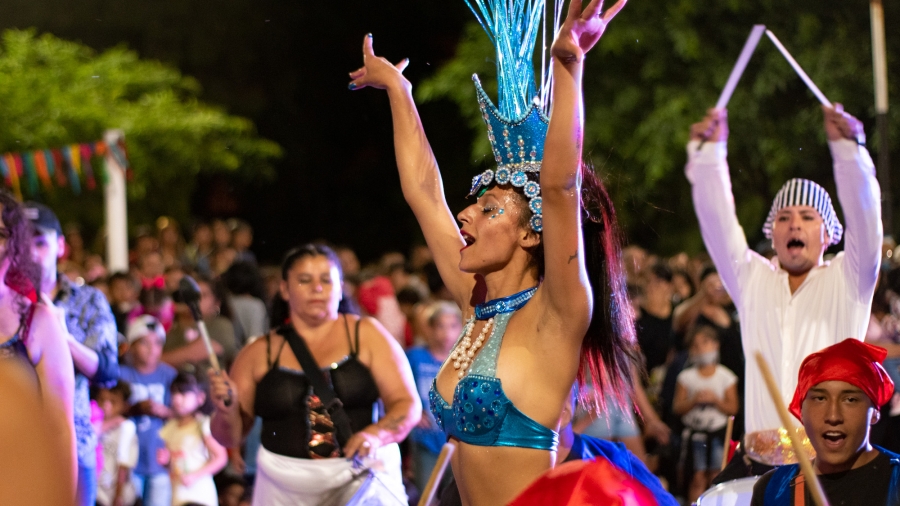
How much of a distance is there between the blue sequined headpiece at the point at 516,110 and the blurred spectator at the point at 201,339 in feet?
14.2

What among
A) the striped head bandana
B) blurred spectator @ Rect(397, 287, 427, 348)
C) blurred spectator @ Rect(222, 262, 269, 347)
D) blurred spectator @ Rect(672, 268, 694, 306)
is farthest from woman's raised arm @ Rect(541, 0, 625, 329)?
blurred spectator @ Rect(672, 268, 694, 306)

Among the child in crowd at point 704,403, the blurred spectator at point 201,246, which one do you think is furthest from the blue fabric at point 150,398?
the blurred spectator at point 201,246

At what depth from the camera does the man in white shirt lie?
4098mm

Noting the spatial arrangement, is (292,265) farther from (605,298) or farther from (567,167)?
(567,167)

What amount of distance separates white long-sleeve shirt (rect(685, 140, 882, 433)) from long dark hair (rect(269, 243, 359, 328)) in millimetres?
1687

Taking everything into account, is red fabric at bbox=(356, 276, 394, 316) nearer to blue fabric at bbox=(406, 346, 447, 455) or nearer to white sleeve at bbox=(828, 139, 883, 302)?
blue fabric at bbox=(406, 346, 447, 455)

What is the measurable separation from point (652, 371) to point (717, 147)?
3.63m

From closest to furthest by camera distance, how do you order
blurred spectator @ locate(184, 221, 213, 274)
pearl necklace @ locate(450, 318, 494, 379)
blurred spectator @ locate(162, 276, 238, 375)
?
pearl necklace @ locate(450, 318, 494, 379) → blurred spectator @ locate(162, 276, 238, 375) → blurred spectator @ locate(184, 221, 213, 274)

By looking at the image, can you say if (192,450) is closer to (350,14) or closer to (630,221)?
(630,221)

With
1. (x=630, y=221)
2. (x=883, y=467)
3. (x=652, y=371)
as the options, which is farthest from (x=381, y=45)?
(x=883, y=467)

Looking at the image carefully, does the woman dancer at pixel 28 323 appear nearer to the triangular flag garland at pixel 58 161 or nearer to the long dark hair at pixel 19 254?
the long dark hair at pixel 19 254

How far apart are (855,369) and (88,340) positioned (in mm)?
3310

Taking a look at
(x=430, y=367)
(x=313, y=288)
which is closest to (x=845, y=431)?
(x=313, y=288)

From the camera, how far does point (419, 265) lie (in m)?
12.0
